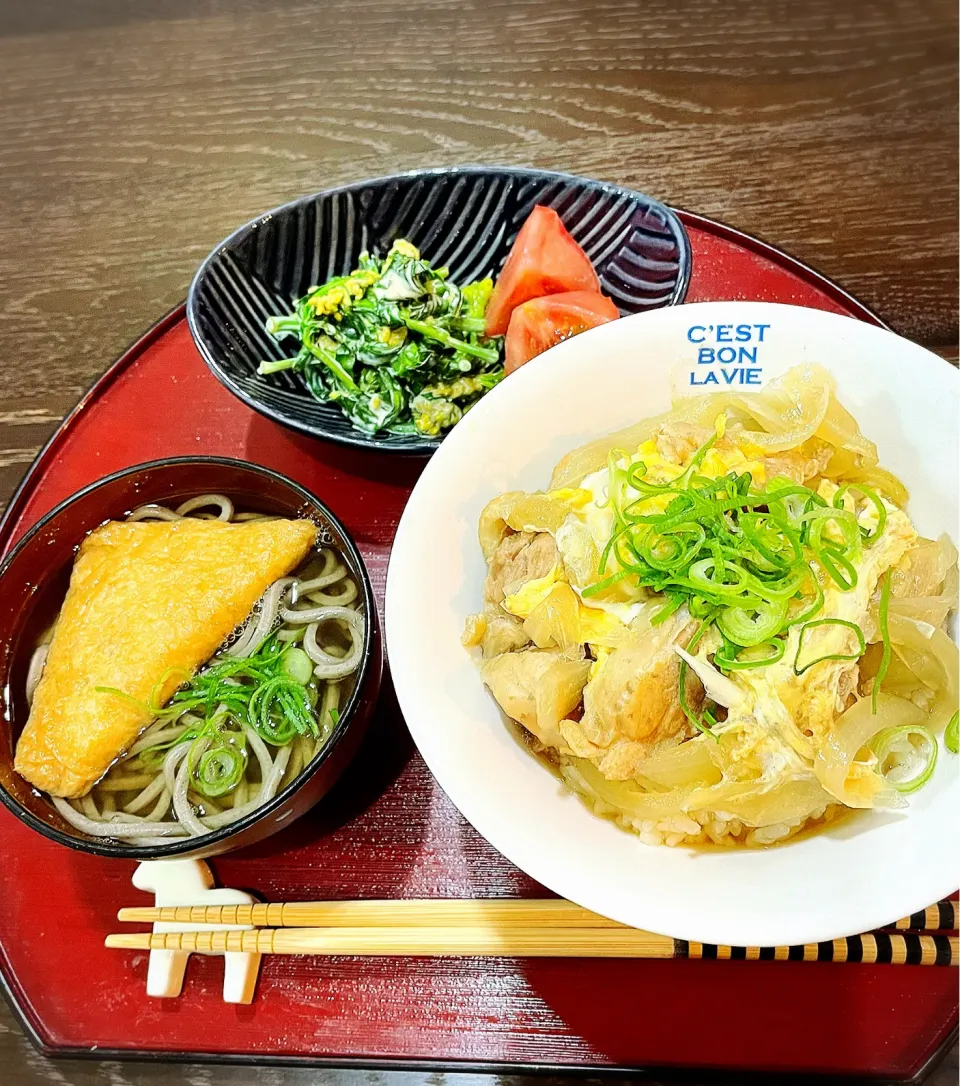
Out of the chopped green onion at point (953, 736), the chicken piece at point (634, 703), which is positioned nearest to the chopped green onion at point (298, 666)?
the chicken piece at point (634, 703)

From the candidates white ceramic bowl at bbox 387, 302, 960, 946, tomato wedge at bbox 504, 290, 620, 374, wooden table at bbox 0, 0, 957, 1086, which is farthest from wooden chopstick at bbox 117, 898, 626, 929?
wooden table at bbox 0, 0, 957, 1086

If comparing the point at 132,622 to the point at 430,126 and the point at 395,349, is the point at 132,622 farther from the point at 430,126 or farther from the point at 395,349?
the point at 430,126

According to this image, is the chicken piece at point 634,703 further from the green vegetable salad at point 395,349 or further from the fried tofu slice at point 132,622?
the green vegetable salad at point 395,349

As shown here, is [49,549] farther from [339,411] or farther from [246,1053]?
[246,1053]

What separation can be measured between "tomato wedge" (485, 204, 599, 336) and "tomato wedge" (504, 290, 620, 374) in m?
0.05

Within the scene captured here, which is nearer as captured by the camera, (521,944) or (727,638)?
(727,638)

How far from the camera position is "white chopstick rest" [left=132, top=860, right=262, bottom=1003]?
5.20ft

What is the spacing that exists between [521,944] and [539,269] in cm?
156

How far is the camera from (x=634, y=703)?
127 cm

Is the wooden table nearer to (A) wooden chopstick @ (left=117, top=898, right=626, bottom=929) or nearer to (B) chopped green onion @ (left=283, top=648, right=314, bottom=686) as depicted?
(B) chopped green onion @ (left=283, top=648, right=314, bottom=686)

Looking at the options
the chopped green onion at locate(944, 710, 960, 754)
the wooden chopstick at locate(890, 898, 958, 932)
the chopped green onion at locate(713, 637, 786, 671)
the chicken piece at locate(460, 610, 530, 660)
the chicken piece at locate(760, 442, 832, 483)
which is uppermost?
the chicken piece at locate(760, 442, 832, 483)

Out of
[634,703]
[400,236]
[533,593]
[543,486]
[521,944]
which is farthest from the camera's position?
[400,236]

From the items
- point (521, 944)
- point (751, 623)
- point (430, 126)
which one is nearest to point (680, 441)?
point (751, 623)

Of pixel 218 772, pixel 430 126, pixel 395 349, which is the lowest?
pixel 218 772
